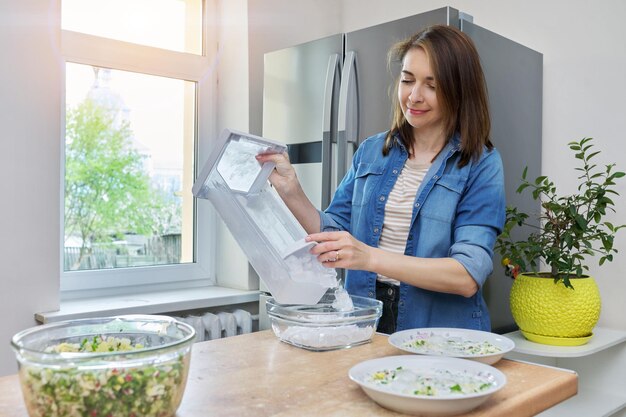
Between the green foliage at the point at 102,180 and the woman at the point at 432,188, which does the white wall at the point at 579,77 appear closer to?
the woman at the point at 432,188

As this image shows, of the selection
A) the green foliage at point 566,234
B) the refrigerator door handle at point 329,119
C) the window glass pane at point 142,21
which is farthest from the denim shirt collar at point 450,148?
the window glass pane at point 142,21

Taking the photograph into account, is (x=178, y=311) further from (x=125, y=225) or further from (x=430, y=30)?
(x=430, y=30)

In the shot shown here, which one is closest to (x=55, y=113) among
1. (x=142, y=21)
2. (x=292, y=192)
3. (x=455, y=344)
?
(x=142, y=21)

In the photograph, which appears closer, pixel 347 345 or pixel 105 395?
pixel 105 395

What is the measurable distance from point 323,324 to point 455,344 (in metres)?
0.25


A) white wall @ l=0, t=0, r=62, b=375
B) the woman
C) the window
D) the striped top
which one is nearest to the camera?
the woman

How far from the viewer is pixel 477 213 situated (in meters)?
1.50

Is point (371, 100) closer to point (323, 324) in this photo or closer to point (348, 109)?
point (348, 109)

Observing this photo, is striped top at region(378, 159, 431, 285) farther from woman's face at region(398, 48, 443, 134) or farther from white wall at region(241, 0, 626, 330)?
white wall at region(241, 0, 626, 330)

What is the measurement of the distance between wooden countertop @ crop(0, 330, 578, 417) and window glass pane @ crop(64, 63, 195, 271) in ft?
4.76

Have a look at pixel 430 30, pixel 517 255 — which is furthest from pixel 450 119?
pixel 517 255

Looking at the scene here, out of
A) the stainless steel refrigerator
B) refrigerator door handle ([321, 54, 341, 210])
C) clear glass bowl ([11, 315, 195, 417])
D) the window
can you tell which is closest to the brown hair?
the stainless steel refrigerator

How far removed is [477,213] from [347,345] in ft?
1.66

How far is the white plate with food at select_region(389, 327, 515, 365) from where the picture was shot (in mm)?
1083
